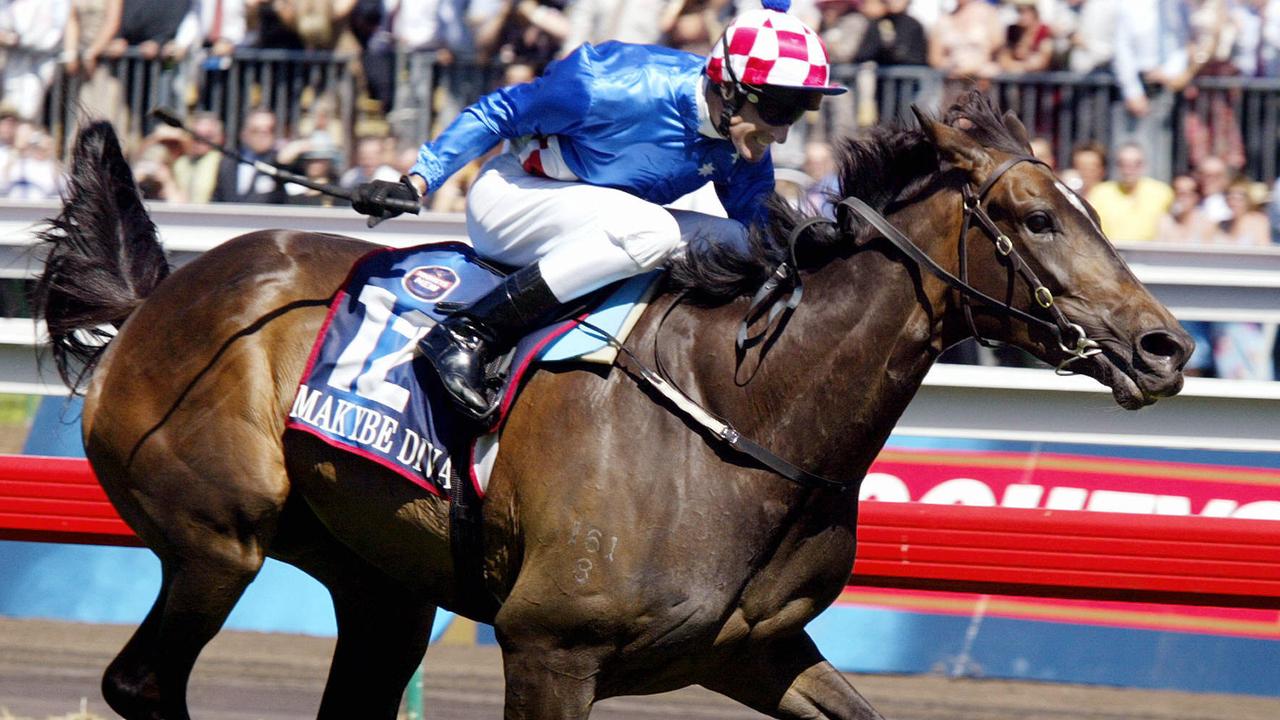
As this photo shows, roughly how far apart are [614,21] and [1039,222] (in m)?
4.68

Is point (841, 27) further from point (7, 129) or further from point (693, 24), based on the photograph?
Answer: point (7, 129)

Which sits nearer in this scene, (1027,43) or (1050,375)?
(1050,375)

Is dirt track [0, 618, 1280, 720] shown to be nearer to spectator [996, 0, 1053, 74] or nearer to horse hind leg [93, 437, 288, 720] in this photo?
horse hind leg [93, 437, 288, 720]

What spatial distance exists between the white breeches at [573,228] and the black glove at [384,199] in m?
0.24

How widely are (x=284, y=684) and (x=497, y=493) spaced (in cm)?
262

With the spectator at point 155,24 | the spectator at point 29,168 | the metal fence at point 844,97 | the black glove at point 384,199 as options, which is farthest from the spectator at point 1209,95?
the spectator at point 29,168

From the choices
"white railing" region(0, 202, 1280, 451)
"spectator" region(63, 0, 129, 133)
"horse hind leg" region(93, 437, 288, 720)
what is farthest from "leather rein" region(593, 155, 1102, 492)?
"spectator" region(63, 0, 129, 133)

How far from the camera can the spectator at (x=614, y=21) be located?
779 cm

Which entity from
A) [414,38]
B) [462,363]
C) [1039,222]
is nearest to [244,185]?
[414,38]

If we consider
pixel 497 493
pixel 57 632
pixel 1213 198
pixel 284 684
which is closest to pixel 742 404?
pixel 497 493

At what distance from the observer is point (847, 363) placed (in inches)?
143

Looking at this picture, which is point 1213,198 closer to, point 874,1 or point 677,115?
point 874,1

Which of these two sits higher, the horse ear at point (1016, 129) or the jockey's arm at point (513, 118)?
the horse ear at point (1016, 129)

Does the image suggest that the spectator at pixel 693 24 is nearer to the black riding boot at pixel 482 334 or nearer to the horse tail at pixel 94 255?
the horse tail at pixel 94 255
